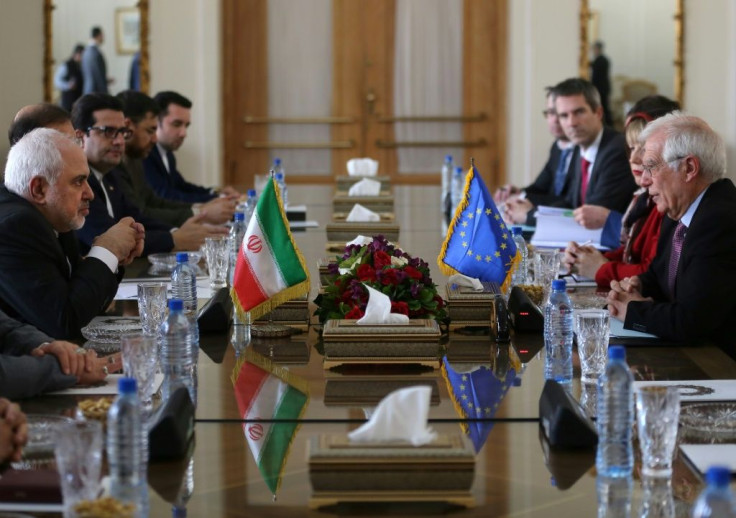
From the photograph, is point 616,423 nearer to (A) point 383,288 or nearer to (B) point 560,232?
(A) point 383,288

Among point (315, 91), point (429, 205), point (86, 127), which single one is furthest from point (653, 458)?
point (315, 91)

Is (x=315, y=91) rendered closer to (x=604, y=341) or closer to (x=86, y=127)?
(x=86, y=127)

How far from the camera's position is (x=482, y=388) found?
2.84 m

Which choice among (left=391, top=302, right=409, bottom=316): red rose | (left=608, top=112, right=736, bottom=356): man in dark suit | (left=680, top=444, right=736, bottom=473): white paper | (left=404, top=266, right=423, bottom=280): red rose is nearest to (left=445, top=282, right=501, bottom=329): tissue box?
(left=404, top=266, right=423, bottom=280): red rose

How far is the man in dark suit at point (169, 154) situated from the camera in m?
7.77

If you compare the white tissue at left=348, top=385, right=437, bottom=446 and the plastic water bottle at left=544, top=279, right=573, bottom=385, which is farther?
the plastic water bottle at left=544, top=279, right=573, bottom=385

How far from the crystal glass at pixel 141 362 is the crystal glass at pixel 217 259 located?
1.63 meters

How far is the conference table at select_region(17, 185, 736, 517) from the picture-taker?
6.68 ft

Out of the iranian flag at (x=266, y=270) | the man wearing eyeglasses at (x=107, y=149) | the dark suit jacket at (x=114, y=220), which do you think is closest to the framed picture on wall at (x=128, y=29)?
the dark suit jacket at (x=114, y=220)

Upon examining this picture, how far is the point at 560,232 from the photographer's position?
5.59 meters

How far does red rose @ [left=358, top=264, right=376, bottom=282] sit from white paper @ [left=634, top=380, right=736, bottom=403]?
0.82m

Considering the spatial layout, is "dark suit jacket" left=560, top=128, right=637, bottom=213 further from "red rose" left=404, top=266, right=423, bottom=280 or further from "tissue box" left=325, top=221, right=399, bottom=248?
"red rose" left=404, top=266, right=423, bottom=280

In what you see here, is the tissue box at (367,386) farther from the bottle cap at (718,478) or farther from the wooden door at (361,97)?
the wooden door at (361,97)

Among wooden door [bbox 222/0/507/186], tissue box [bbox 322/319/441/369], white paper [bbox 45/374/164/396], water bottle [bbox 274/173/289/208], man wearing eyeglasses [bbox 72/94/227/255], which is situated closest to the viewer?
white paper [bbox 45/374/164/396]
